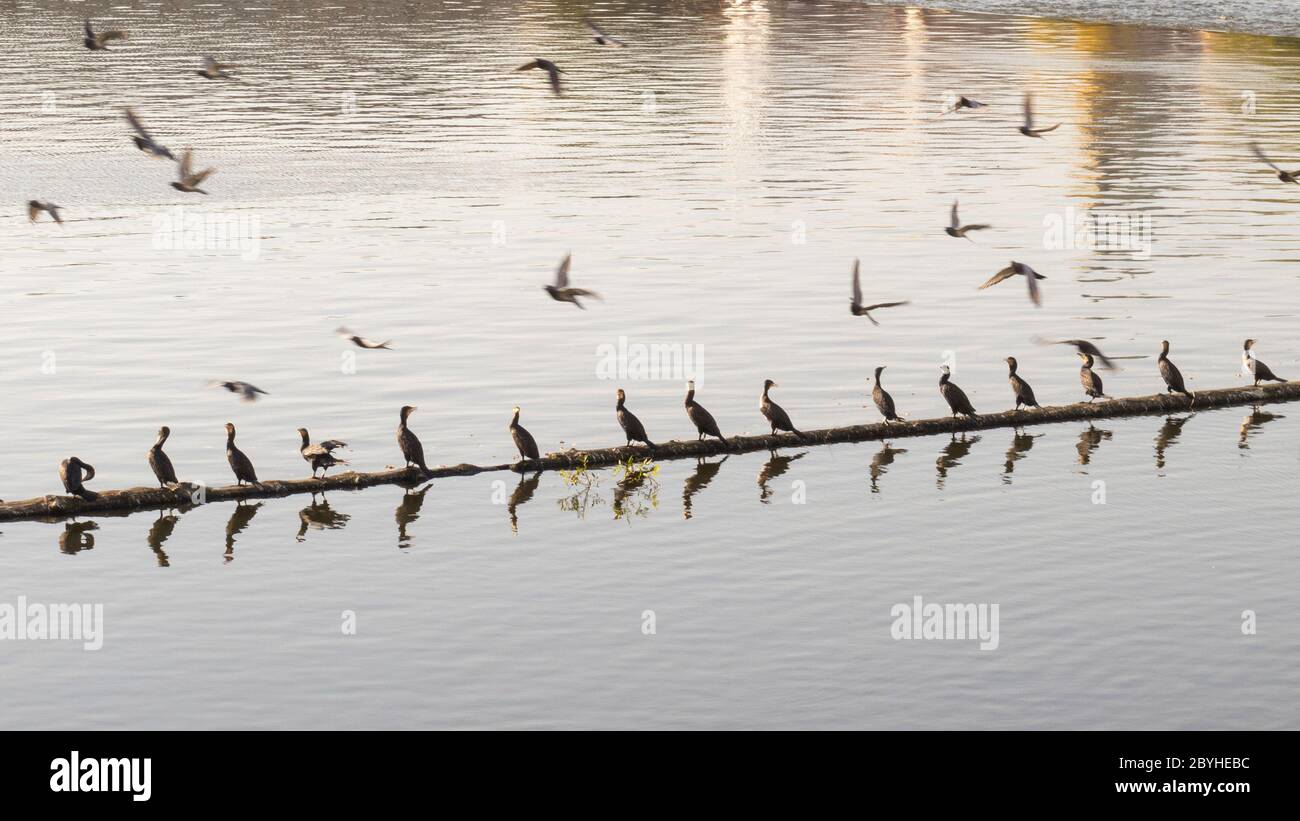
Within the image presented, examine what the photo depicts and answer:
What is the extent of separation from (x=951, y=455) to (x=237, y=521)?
38.6 feet

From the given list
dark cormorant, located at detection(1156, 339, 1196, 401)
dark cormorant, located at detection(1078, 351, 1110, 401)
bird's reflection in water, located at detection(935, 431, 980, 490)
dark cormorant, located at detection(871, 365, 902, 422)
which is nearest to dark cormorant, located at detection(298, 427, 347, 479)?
dark cormorant, located at detection(871, 365, 902, 422)

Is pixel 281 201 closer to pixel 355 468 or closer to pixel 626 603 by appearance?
pixel 355 468

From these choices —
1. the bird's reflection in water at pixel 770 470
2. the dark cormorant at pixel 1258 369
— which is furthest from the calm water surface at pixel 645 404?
the dark cormorant at pixel 1258 369

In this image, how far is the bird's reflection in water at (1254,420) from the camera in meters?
36.0

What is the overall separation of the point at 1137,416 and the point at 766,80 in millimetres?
60087

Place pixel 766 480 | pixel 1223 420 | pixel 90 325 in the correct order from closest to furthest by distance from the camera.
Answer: pixel 766 480 < pixel 1223 420 < pixel 90 325

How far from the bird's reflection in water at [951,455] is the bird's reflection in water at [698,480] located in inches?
138

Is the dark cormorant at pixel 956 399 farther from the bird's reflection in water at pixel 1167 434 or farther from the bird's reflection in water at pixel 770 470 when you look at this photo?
the bird's reflection in water at pixel 1167 434

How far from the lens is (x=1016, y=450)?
1391 inches

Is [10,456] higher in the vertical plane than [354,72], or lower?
lower

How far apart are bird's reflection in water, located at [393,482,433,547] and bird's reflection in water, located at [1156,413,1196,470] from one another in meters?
11.9
